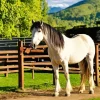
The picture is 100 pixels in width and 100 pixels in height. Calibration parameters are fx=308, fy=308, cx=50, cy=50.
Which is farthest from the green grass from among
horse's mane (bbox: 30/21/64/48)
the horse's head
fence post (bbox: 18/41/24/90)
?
the horse's head

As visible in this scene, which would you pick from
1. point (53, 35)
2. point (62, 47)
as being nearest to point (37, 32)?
point (53, 35)

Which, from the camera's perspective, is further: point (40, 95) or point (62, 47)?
point (40, 95)

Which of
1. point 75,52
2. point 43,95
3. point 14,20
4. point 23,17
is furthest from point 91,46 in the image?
point 23,17

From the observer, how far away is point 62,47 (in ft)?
29.0

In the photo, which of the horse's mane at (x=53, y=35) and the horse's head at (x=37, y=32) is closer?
the horse's head at (x=37, y=32)

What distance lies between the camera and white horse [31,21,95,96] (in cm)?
838

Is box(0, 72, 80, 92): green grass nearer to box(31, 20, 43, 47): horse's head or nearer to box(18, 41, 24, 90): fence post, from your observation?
box(18, 41, 24, 90): fence post

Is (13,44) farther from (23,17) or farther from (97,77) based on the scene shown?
(97,77)

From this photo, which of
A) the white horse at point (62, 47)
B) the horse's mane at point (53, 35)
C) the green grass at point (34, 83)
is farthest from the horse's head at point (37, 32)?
the green grass at point (34, 83)

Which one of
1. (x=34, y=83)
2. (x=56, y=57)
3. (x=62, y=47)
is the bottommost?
(x=34, y=83)

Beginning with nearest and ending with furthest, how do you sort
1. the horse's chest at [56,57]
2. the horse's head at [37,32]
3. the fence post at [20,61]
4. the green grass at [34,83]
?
the horse's head at [37,32] < the horse's chest at [56,57] < the fence post at [20,61] < the green grass at [34,83]

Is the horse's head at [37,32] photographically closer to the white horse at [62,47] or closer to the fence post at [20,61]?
the white horse at [62,47]

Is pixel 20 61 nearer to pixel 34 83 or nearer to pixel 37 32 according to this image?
pixel 37 32

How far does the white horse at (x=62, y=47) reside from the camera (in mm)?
8383
